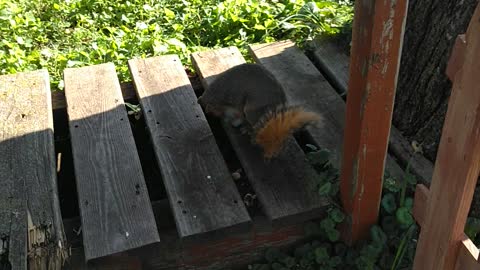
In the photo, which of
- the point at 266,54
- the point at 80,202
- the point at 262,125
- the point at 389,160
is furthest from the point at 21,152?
the point at 389,160

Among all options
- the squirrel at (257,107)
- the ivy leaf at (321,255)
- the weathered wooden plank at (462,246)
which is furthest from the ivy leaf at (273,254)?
the weathered wooden plank at (462,246)

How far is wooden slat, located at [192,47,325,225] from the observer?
2.34m

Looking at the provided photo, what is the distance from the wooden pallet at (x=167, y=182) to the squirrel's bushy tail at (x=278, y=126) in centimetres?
11

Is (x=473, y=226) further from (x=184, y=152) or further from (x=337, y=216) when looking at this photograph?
(x=184, y=152)

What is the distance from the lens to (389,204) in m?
2.36

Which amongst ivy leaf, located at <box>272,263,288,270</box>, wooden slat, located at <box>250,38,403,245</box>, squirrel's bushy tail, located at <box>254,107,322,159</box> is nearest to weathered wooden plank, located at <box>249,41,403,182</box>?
wooden slat, located at <box>250,38,403,245</box>

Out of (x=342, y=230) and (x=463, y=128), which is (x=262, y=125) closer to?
(x=342, y=230)

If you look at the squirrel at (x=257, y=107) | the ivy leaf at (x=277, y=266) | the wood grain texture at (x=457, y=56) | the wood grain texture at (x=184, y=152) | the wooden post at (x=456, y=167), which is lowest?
the ivy leaf at (x=277, y=266)

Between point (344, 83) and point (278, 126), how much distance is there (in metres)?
0.74

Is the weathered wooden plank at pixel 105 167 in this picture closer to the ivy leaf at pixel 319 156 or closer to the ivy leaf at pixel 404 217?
the ivy leaf at pixel 319 156

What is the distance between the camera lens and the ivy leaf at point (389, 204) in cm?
235

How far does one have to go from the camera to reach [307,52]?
335cm

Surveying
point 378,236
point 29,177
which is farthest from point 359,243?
point 29,177

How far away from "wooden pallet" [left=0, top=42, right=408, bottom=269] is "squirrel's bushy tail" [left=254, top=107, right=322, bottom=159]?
0.37ft
